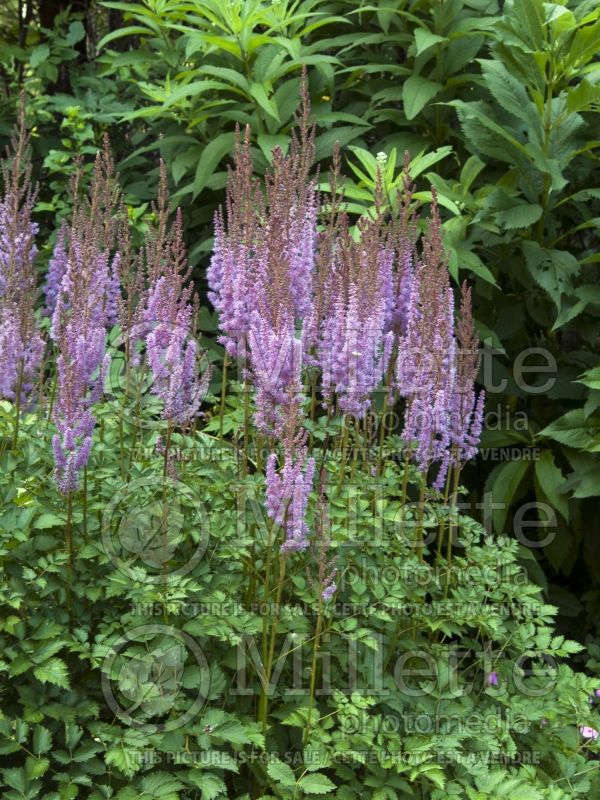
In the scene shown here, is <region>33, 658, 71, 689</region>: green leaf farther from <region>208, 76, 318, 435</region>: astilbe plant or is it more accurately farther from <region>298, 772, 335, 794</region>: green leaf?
<region>208, 76, 318, 435</region>: astilbe plant

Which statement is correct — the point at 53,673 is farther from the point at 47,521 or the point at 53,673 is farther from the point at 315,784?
the point at 315,784

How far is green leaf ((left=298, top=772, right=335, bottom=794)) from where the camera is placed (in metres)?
2.25

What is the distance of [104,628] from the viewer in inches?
94.1

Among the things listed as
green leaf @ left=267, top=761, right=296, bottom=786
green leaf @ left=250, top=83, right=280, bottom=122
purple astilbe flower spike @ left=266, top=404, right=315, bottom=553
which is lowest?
green leaf @ left=267, top=761, right=296, bottom=786

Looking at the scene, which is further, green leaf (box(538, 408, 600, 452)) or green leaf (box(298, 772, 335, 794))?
green leaf (box(538, 408, 600, 452))

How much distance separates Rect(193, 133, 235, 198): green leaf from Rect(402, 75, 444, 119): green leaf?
83 cm

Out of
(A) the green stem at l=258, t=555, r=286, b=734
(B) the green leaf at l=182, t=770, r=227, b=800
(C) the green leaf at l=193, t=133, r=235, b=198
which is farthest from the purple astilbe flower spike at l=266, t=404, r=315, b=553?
(C) the green leaf at l=193, t=133, r=235, b=198

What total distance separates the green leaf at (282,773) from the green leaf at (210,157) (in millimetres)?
2815

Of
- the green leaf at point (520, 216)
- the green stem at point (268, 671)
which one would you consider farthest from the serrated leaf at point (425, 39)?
the green stem at point (268, 671)

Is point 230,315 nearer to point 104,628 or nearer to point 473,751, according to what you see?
point 104,628

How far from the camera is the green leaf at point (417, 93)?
416 centimetres

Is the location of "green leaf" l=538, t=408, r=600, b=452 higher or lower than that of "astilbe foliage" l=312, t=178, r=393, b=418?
lower

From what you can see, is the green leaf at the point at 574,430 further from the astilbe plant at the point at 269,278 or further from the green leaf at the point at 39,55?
the green leaf at the point at 39,55

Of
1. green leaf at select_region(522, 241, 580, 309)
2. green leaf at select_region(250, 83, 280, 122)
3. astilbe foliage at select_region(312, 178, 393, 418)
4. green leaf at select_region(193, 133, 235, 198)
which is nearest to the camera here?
astilbe foliage at select_region(312, 178, 393, 418)
